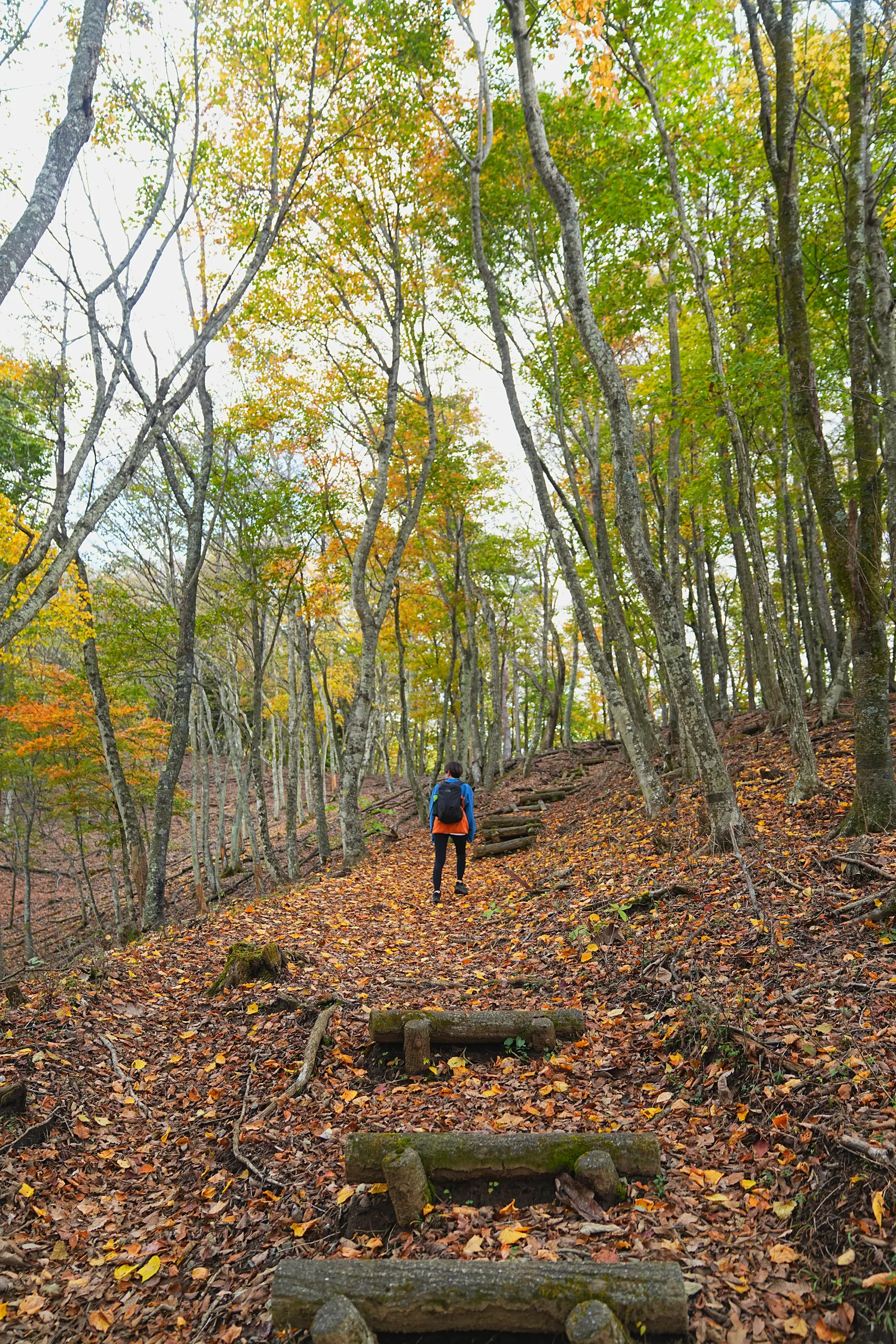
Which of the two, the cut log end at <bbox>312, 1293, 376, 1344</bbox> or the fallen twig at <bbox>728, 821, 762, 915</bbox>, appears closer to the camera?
the cut log end at <bbox>312, 1293, 376, 1344</bbox>

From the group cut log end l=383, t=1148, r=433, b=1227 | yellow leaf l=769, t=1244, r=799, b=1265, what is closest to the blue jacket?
cut log end l=383, t=1148, r=433, b=1227

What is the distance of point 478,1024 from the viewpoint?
4469mm

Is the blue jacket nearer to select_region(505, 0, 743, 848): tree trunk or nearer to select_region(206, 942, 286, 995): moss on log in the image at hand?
select_region(505, 0, 743, 848): tree trunk

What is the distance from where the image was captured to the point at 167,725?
66.9 ft

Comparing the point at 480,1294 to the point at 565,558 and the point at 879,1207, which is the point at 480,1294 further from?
the point at 565,558

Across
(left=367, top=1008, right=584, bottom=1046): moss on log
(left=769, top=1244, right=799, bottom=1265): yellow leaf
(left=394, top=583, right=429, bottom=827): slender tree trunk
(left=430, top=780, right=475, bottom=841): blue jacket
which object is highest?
(left=394, top=583, right=429, bottom=827): slender tree trunk

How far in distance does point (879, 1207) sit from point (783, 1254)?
0.39 m

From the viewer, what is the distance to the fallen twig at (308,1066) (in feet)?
13.8

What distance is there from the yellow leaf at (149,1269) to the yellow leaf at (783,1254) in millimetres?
2624

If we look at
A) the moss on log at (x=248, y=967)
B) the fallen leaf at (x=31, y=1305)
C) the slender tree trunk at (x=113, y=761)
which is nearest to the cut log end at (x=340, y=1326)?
the fallen leaf at (x=31, y=1305)

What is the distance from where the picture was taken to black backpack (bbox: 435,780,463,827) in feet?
28.8

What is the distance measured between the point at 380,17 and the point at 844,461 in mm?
14240

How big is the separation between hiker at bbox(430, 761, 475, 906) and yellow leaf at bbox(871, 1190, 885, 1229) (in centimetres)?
632

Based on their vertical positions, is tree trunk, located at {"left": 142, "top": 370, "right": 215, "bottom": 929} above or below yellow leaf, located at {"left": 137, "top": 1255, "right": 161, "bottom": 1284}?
above
